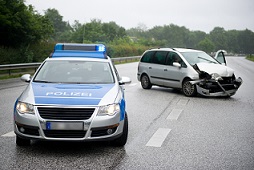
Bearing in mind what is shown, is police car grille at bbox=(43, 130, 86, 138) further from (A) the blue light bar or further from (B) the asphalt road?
(A) the blue light bar

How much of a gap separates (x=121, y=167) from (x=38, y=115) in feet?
4.74

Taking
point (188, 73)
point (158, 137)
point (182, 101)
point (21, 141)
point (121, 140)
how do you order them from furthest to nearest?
point (188, 73)
point (182, 101)
point (158, 137)
point (121, 140)
point (21, 141)

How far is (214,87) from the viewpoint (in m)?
13.4

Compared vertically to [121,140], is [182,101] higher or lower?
lower

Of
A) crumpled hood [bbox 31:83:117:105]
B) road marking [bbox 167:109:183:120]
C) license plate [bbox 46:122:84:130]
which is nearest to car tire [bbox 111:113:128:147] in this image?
crumpled hood [bbox 31:83:117:105]

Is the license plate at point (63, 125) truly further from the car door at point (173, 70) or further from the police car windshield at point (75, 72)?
the car door at point (173, 70)

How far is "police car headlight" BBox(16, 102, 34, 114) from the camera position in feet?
19.2

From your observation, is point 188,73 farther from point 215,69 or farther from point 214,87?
point 214,87

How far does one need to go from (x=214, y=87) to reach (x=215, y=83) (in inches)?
5.6

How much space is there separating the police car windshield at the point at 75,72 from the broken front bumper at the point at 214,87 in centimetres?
643

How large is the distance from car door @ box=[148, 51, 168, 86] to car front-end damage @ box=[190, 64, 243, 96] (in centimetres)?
191

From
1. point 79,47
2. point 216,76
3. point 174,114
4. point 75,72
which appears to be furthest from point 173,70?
point 75,72

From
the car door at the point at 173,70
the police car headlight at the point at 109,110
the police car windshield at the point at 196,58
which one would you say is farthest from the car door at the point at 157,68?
the police car headlight at the point at 109,110

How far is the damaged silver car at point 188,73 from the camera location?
44.3 ft
